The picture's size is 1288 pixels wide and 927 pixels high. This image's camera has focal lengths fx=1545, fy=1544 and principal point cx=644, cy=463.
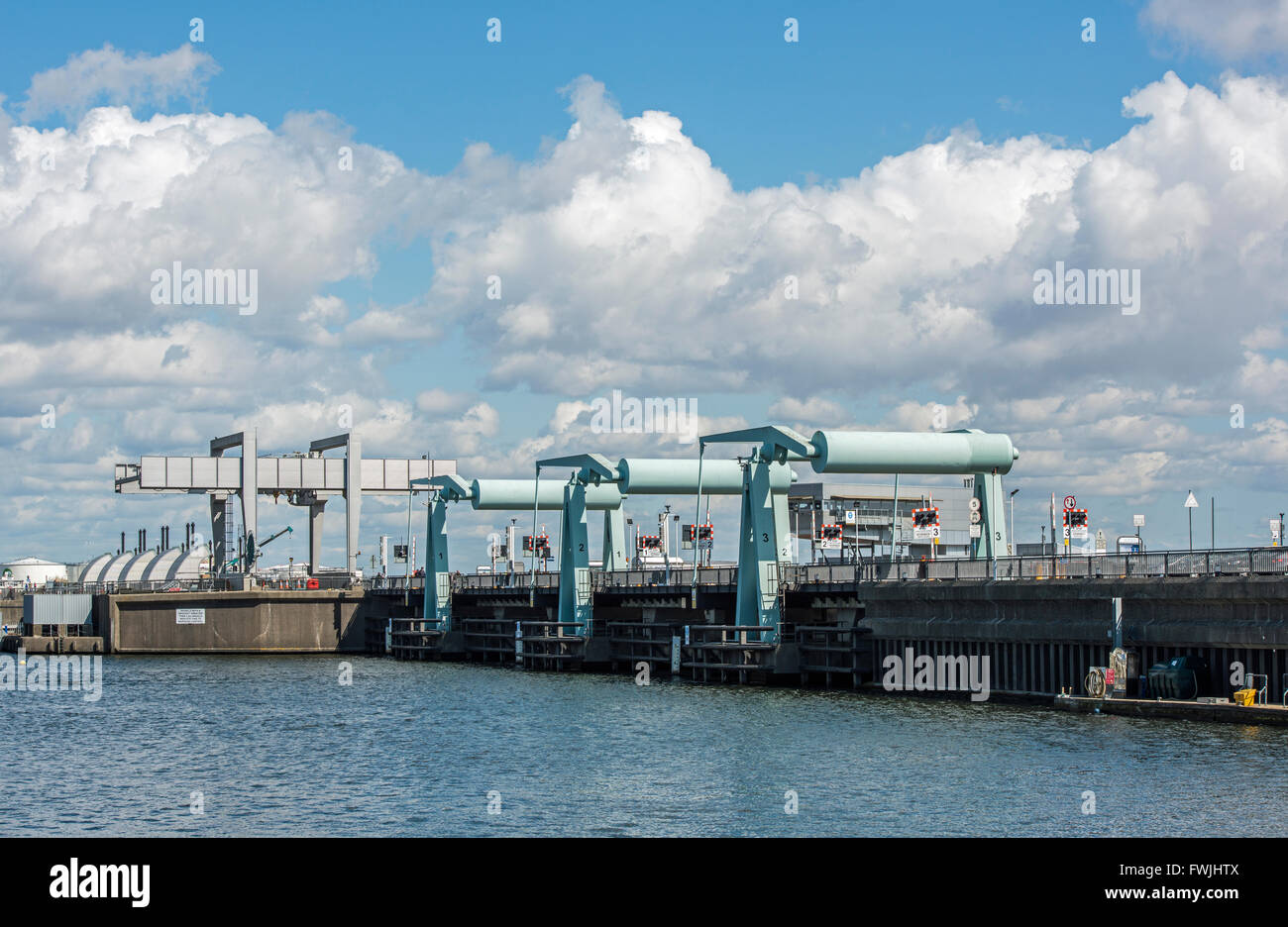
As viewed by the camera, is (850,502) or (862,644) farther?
(850,502)

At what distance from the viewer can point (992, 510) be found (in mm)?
75812

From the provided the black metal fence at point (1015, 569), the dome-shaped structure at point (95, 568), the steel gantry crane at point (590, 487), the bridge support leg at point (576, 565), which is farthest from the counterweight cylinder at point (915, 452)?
the dome-shaped structure at point (95, 568)

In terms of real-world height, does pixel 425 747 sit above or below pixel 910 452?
below

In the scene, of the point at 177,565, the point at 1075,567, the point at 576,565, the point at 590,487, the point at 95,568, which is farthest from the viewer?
the point at 95,568

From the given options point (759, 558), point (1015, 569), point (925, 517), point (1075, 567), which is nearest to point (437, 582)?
point (759, 558)

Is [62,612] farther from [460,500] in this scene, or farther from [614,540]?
[614,540]

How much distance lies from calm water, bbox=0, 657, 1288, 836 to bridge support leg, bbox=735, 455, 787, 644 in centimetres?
616

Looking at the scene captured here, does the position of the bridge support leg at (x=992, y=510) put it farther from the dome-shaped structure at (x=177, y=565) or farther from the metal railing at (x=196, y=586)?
the dome-shaped structure at (x=177, y=565)

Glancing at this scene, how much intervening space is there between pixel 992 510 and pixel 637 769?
32679mm
